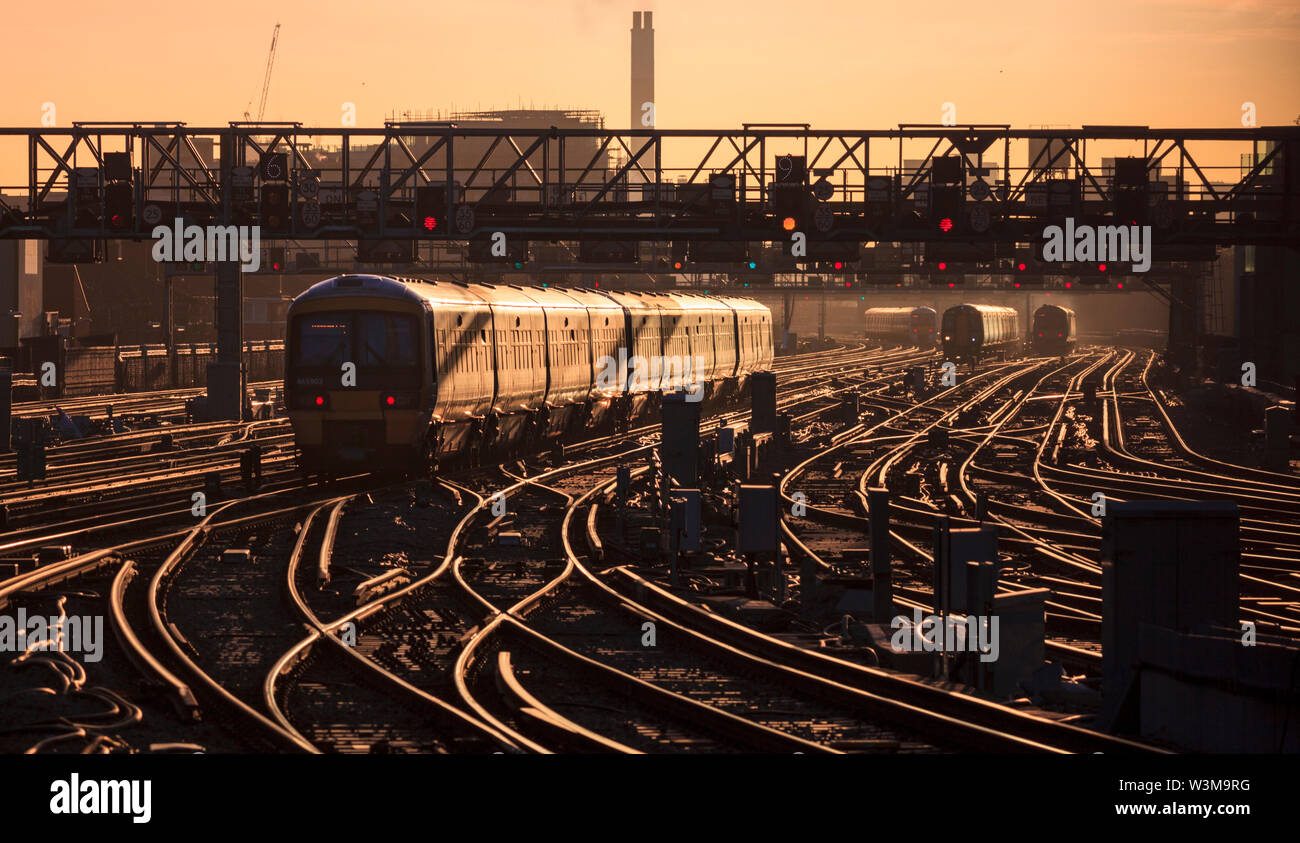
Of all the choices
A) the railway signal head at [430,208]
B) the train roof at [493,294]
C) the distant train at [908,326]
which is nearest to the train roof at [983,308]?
the distant train at [908,326]

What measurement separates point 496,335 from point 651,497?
6.80 meters

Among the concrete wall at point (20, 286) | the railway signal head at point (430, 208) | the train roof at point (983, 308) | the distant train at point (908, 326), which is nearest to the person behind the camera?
the railway signal head at point (430, 208)

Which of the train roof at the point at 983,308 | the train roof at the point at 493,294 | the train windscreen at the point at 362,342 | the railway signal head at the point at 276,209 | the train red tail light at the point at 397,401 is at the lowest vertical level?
the train red tail light at the point at 397,401

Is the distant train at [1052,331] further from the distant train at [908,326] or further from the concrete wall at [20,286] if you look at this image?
the concrete wall at [20,286]

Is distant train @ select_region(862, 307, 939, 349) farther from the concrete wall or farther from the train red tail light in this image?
the train red tail light

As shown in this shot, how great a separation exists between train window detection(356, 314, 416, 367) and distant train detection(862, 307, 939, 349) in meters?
94.8

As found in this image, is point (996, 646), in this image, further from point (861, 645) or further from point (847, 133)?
point (847, 133)

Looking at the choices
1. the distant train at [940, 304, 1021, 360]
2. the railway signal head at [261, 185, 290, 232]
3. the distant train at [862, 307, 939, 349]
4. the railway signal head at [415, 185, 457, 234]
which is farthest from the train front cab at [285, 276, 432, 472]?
the distant train at [862, 307, 939, 349]

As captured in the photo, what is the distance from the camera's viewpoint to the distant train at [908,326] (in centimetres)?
11825

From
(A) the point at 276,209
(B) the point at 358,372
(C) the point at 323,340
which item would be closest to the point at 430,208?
(A) the point at 276,209

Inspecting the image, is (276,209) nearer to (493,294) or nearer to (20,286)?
(493,294)

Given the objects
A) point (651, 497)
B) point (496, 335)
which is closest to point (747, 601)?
point (651, 497)

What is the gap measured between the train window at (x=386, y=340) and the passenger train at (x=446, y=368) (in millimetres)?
15
